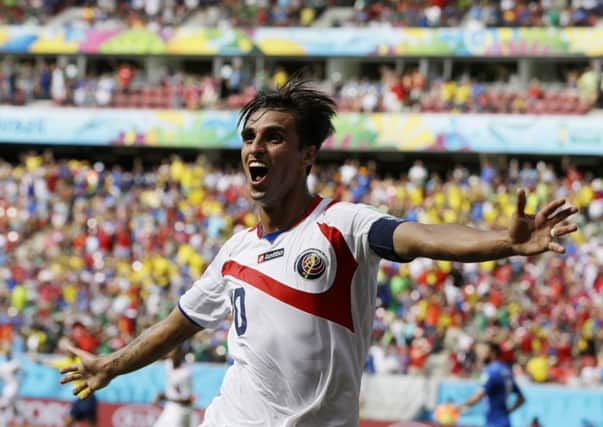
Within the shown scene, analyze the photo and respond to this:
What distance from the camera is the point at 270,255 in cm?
486

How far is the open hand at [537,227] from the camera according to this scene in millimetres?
3996

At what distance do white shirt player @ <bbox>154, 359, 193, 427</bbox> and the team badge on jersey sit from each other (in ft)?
26.6

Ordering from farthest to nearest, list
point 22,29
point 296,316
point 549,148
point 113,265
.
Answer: point 22,29, point 549,148, point 113,265, point 296,316

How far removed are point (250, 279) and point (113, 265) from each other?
753 inches

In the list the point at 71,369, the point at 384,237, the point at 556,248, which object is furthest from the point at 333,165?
the point at 556,248

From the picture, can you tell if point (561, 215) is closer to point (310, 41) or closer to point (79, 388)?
point (79, 388)

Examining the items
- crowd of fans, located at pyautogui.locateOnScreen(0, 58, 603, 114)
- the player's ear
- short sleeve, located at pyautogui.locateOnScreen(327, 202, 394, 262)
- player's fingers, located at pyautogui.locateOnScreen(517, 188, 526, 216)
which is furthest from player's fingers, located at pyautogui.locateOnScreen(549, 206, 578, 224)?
crowd of fans, located at pyautogui.locateOnScreen(0, 58, 603, 114)

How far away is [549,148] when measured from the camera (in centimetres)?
2953

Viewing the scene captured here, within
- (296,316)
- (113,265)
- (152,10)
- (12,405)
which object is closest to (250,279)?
(296,316)

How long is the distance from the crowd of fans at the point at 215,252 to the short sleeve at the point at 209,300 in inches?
430

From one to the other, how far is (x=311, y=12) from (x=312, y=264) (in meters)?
29.6

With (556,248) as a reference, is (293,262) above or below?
below

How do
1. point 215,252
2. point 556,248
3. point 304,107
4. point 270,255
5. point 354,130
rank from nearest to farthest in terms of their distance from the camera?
point 556,248 < point 270,255 < point 304,107 < point 215,252 < point 354,130

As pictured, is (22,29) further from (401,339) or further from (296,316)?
(296,316)
